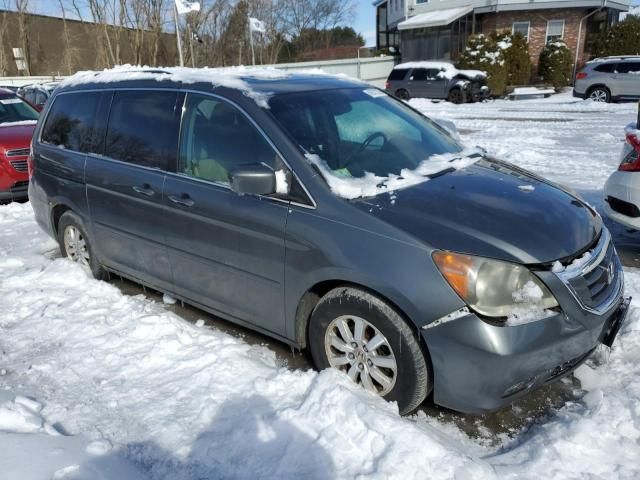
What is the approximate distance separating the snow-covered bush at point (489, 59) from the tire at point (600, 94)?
476 centimetres

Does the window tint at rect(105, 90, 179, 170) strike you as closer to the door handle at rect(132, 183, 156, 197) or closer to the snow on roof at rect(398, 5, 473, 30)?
the door handle at rect(132, 183, 156, 197)

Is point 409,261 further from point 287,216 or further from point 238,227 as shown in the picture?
point 238,227

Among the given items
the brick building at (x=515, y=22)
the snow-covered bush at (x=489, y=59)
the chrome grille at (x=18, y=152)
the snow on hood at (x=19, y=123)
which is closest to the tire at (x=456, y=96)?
the snow-covered bush at (x=489, y=59)

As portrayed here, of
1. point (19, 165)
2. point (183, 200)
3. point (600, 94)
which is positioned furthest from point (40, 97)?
point (600, 94)

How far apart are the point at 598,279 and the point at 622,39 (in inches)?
1115

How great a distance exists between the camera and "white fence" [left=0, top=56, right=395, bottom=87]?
31.9 metres

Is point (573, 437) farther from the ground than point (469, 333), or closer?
closer

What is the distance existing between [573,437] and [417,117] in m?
2.60

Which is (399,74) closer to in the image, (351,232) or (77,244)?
(77,244)

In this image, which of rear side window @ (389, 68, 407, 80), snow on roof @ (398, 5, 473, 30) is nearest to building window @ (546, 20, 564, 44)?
snow on roof @ (398, 5, 473, 30)

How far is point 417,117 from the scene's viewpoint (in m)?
4.28

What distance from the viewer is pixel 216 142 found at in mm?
3547

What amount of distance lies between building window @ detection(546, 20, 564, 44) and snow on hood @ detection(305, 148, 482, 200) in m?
29.3

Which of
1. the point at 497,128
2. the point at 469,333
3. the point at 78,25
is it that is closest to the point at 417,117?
the point at 469,333
